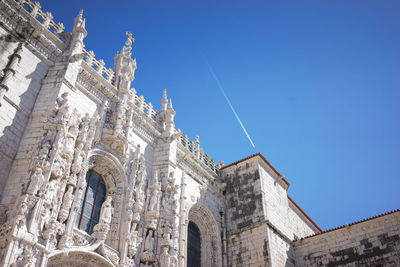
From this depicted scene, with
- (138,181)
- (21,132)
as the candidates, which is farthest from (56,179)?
(138,181)

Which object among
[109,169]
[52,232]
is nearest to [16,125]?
[52,232]

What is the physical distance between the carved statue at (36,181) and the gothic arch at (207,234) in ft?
25.8

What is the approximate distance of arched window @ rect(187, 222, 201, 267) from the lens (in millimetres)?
15414

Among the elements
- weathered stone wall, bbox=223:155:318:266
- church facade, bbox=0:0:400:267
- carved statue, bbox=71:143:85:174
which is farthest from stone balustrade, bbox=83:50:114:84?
weathered stone wall, bbox=223:155:318:266

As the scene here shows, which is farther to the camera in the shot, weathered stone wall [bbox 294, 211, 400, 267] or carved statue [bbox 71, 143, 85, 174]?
weathered stone wall [bbox 294, 211, 400, 267]

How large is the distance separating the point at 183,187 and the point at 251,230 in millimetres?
3564

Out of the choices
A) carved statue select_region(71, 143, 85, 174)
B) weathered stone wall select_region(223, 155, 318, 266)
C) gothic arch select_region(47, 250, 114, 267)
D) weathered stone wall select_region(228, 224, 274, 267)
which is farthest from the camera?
weathered stone wall select_region(223, 155, 318, 266)

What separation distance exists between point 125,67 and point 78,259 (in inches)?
306

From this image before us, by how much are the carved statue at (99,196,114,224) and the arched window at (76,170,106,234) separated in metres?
0.39

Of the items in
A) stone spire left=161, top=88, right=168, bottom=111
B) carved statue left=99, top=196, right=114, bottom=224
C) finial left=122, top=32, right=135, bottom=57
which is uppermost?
finial left=122, top=32, right=135, bottom=57

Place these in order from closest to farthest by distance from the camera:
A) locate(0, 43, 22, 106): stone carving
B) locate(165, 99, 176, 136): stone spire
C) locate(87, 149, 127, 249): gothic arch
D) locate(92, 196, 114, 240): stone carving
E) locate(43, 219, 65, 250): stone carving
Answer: locate(43, 219, 65, 250): stone carving → locate(0, 43, 22, 106): stone carving → locate(92, 196, 114, 240): stone carving → locate(87, 149, 127, 249): gothic arch → locate(165, 99, 176, 136): stone spire

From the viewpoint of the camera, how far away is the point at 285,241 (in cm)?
1703

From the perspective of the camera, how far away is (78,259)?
10.6 meters

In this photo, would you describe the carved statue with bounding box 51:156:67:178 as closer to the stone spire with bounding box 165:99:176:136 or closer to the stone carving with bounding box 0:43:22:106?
the stone carving with bounding box 0:43:22:106
